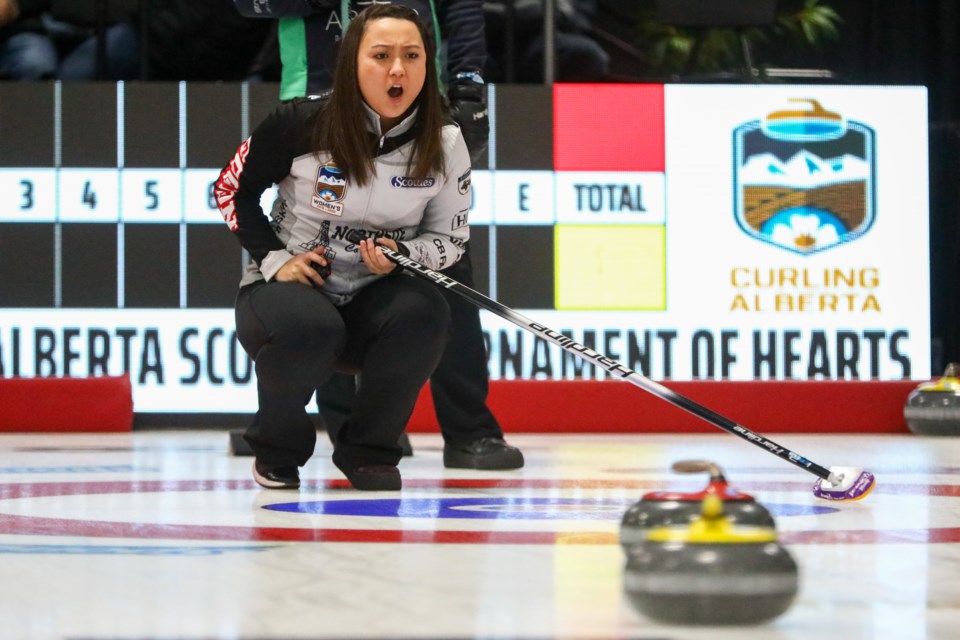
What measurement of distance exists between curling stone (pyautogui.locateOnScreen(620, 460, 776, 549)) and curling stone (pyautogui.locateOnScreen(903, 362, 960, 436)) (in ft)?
10.4

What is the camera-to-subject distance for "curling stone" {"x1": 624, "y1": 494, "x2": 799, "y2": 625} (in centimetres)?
111

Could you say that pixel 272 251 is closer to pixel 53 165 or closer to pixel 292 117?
pixel 292 117

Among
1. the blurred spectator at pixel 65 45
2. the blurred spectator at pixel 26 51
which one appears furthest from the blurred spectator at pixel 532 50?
the blurred spectator at pixel 26 51

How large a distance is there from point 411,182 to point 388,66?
0.21 m

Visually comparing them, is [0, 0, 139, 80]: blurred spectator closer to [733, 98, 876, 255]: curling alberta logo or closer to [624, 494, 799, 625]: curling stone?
[733, 98, 876, 255]: curling alberta logo

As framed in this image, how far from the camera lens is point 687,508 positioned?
141cm

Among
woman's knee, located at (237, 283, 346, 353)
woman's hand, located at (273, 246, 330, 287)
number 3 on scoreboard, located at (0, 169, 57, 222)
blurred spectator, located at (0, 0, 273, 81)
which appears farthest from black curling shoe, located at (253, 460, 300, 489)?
blurred spectator, located at (0, 0, 273, 81)

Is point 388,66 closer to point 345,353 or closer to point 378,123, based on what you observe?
point 378,123

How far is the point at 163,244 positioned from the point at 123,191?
0.80ft

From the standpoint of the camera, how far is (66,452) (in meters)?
3.67

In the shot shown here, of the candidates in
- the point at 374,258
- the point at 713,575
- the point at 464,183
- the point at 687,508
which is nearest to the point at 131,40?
the point at 464,183

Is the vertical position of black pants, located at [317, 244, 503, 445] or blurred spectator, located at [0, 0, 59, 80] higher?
blurred spectator, located at [0, 0, 59, 80]

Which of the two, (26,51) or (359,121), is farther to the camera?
(26,51)

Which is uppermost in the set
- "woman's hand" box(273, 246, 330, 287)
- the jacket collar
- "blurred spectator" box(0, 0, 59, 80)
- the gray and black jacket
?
"blurred spectator" box(0, 0, 59, 80)
